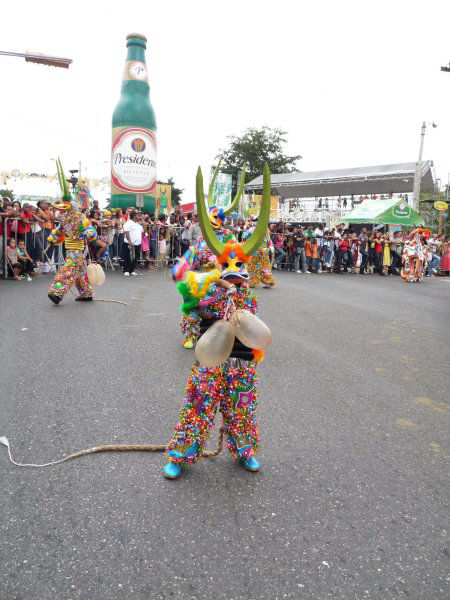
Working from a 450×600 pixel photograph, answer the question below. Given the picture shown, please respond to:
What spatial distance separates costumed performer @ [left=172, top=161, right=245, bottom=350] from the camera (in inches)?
114

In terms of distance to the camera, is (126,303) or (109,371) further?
(126,303)

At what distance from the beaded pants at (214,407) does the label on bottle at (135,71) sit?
2097 cm

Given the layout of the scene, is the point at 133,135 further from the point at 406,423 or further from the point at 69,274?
the point at 406,423

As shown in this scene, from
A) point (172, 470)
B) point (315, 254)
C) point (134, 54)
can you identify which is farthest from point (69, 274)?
point (134, 54)

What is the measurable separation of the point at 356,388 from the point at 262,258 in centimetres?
504

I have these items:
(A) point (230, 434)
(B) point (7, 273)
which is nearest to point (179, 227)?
(B) point (7, 273)

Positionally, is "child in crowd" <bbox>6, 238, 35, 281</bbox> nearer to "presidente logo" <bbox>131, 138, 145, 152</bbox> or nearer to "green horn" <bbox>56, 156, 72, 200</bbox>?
"green horn" <bbox>56, 156, 72, 200</bbox>

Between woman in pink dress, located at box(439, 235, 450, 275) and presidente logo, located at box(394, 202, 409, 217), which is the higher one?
presidente logo, located at box(394, 202, 409, 217)

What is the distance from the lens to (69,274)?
8.11m

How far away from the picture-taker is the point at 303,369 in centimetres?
522

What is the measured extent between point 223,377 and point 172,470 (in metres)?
0.64

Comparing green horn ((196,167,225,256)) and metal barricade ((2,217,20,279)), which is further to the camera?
metal barricade ((2,217,20,279))

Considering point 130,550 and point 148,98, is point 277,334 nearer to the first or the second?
point 130,550

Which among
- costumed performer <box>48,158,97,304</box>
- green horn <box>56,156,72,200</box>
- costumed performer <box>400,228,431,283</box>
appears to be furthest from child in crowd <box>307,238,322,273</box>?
green horn <box>56,156,72,200</box>
